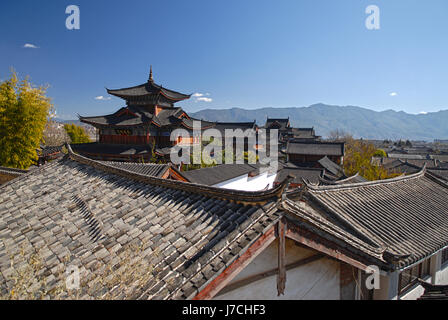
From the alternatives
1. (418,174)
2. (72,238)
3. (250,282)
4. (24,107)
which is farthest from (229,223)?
(24,107)

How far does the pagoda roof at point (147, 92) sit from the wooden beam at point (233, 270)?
2175cm

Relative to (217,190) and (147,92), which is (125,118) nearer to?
(147,92)

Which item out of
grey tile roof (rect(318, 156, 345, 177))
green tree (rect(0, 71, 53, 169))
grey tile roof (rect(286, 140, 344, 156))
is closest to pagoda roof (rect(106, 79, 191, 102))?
green tree (rect(0, 71, 53, 169))

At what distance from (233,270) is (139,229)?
2037mm

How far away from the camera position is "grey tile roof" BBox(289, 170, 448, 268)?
6.73m

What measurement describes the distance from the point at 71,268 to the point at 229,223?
7.39 ft

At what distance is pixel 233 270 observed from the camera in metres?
2.89

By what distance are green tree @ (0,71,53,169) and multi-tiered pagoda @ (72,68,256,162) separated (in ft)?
13.8

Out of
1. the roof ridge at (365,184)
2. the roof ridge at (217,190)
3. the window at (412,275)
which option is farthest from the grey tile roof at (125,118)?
the window at (412,275)

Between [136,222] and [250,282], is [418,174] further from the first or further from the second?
[136,222]

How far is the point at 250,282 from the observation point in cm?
373

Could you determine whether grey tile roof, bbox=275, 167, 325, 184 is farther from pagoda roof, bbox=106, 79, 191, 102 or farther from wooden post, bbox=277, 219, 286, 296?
wooden post, bbox=277, 219, 286, 296

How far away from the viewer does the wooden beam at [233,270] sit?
271cm
